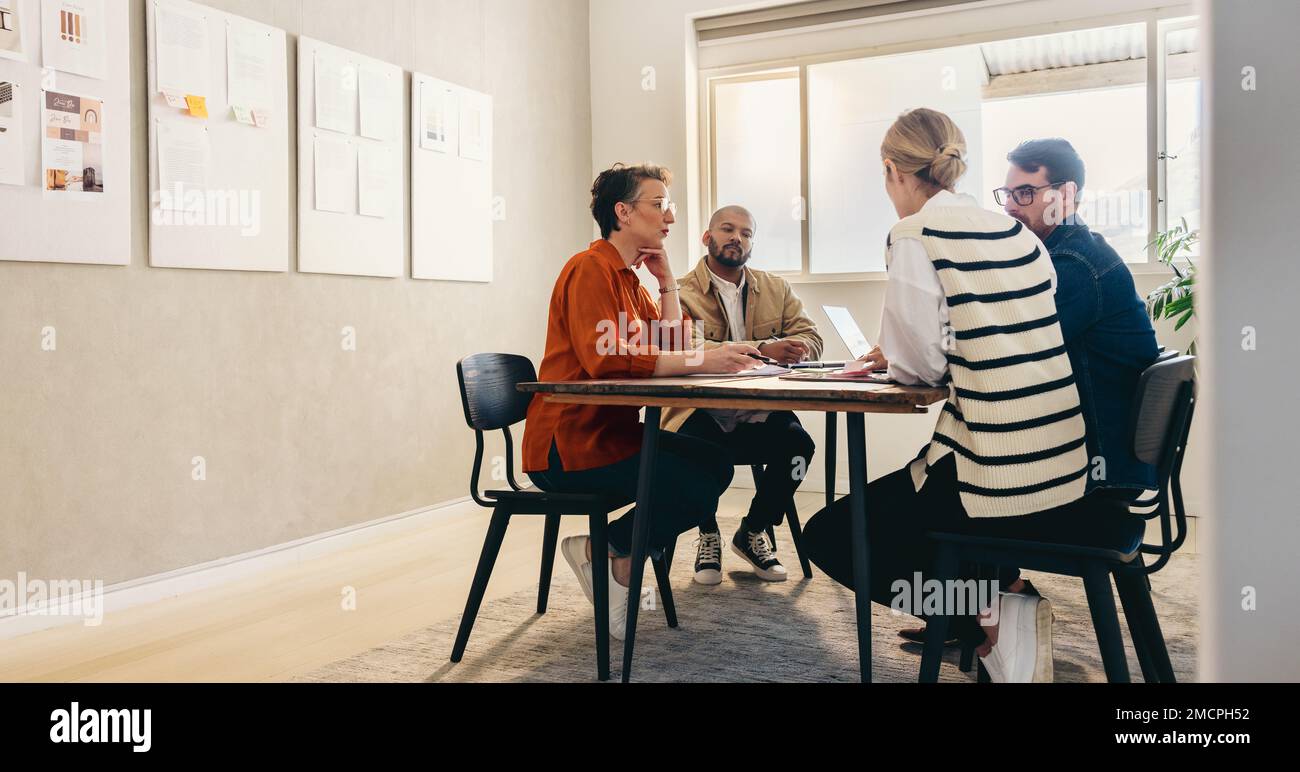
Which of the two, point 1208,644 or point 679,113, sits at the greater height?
point 679,113

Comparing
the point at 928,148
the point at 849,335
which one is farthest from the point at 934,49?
the point at 928,148

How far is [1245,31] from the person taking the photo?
1036 mm

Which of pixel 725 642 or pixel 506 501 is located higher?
pixel 506 501

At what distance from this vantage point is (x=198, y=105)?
323 centimetres

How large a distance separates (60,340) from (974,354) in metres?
2.63

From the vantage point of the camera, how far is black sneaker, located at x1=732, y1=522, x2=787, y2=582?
3.30m

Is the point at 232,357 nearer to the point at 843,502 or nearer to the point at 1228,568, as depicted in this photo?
the point at 843,502

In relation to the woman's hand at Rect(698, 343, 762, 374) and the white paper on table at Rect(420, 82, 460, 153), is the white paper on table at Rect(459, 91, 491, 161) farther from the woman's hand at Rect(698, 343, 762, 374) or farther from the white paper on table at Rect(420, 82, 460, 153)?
the woman's hand at Rect(698, 343, 762, 374)

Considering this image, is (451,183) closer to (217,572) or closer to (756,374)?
(217,572)

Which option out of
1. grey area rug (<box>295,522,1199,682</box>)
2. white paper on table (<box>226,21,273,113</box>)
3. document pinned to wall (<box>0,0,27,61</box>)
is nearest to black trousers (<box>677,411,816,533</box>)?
grey area rug (<box>295,522,1199,682</box>)

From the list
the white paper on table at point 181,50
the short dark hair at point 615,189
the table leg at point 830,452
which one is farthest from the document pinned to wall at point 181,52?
the table leg at point 830,452

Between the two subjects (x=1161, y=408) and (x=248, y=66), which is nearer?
(x=1161, y=408)

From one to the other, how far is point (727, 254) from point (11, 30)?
2.33 m
